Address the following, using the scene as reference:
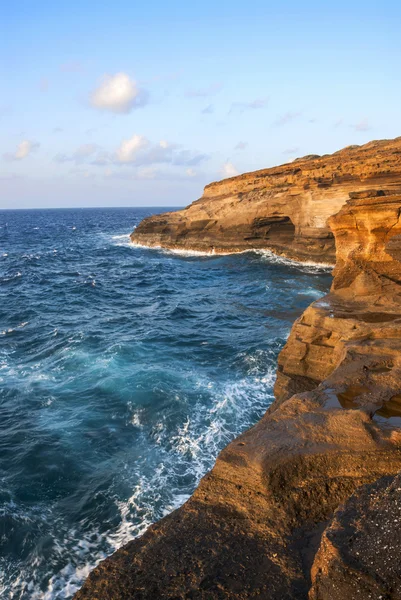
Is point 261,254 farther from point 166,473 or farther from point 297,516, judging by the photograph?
point 297,516

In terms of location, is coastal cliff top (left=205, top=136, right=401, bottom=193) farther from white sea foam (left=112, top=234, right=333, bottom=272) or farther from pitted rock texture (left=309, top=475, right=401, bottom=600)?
pitted rock texture (left=309, top=475, right=401, bottom=600)

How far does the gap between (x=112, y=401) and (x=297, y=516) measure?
10.1 m

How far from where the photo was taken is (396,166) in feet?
110

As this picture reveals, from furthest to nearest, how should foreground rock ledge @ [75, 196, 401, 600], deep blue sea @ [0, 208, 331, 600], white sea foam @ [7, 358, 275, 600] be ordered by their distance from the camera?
deep blue sea @ [0, 208, 331, 600] < white sea foam @ [7, 358, 275, 600] < foreground rock ledge @ [75, 196, 401, 600]

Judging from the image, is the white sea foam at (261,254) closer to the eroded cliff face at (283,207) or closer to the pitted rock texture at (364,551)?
the eroded cliff face at (283,207)

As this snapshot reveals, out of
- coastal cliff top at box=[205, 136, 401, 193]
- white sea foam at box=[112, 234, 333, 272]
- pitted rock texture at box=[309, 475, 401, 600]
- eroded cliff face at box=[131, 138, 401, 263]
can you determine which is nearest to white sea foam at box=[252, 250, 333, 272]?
white sea foam at box=[112, 234, 333, 272]

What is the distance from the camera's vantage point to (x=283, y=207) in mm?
41969

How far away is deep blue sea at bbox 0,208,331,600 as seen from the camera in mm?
9500

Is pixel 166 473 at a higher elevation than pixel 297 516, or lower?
lower

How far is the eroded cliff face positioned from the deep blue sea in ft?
24.9

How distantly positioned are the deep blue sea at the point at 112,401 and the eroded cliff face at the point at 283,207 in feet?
24.9

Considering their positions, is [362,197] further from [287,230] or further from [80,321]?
[287,230]

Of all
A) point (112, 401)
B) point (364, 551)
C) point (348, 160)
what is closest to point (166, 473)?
point (112, 401)

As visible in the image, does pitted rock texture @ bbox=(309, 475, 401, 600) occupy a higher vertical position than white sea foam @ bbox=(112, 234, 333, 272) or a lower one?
lower
